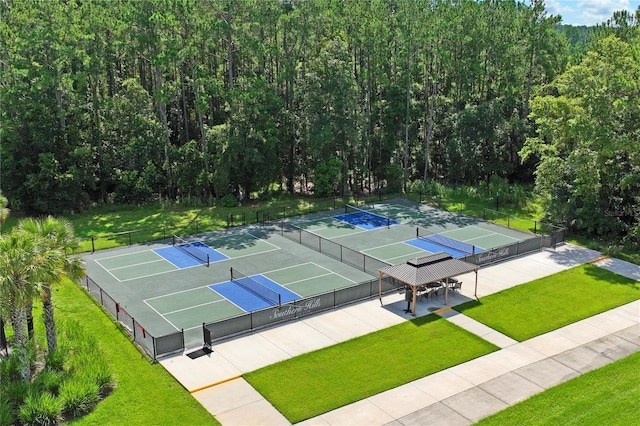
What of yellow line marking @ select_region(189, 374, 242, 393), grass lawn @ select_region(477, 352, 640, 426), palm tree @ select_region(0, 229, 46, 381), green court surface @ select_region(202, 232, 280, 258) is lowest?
grass lawn @ select_region(477, 352, 640, 426)

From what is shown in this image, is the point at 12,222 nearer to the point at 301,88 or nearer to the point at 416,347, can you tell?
the point at 301,88

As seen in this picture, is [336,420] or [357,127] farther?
[357,127]

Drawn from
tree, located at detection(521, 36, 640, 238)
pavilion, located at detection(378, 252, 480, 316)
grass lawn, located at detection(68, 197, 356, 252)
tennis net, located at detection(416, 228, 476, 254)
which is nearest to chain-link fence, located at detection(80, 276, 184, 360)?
pavilion, located at detection(378, 252, 480, 316)

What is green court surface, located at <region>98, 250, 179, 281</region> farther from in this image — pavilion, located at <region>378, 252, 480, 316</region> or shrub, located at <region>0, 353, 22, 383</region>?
pavilion, located at <region>378, 252, 480, 316</region>

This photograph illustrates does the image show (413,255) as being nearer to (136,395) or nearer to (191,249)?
(191,249)

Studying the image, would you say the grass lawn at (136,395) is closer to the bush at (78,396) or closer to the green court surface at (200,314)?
the bush at (78,396)

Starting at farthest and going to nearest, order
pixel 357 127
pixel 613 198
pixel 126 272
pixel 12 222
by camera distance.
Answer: pixel 357 127 → pixel 12 222 → pixel 613 198 → pixel 126 272

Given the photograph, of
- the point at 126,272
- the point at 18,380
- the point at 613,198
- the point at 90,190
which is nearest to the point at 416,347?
the point at 18,380
